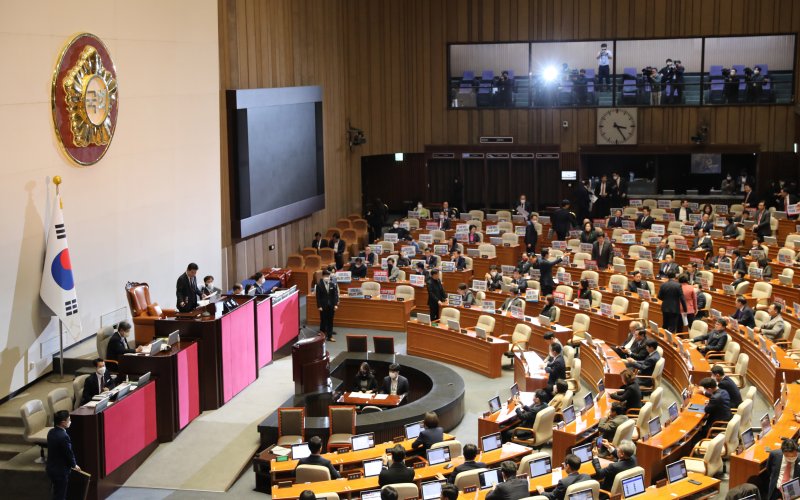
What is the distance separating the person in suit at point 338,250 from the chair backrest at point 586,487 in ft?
48.8

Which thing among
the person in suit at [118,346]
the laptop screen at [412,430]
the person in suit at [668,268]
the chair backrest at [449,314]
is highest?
the person in suit at [668,268]

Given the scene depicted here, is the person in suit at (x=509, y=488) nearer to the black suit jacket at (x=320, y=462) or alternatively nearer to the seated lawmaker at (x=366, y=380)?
the black suit jacket at (x=320, y=462)

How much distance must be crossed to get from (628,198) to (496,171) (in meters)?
4.09

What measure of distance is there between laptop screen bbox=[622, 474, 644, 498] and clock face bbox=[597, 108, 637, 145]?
66.2 ft

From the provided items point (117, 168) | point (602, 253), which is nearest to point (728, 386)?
point (602, 253)

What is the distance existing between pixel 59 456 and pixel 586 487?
237 inches

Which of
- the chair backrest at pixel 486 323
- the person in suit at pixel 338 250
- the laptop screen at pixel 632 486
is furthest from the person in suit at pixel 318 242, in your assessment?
the laptop screen at pixel 632 486

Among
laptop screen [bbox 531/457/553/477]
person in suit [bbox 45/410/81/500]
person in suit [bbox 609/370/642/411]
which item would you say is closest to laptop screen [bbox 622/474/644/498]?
laptop screen [bbox 531/457/553/477]

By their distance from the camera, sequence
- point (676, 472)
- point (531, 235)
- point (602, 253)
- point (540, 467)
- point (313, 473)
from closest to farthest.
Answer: point (676, 472)
point (540, 467)
point (313, 473)
point (602, 253)
point (531, 235)

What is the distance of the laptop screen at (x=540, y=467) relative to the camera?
11469mm

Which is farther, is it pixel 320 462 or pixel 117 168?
pixel 117 168

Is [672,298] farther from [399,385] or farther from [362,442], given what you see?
[362,442]

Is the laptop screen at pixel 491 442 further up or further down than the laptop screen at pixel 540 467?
further down

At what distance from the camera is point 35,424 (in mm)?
13062
